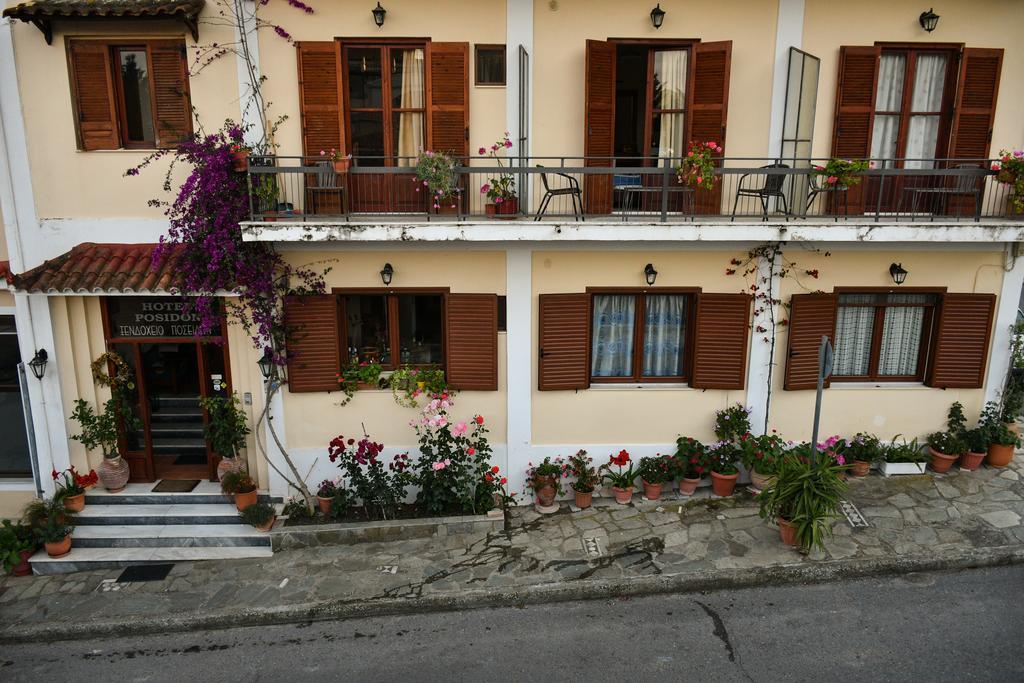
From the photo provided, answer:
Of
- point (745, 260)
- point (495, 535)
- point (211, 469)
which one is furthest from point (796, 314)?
point (211, 469)

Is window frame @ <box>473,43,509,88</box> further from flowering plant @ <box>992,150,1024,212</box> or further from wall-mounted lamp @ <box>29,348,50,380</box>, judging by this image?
wall-mounted lamp @ <box>29,348,50,380</box>

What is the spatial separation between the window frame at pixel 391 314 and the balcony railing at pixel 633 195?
3.42 feet

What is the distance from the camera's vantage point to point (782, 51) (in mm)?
9172

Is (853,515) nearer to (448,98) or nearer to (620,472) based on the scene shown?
(620,472)

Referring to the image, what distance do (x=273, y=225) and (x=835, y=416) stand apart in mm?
8724

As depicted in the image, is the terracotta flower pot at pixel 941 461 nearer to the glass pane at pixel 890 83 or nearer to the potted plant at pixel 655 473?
the potted plant at pixel 655 473

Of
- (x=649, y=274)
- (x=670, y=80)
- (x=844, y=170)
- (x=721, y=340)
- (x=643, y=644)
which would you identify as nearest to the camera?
(x=643, y=644)

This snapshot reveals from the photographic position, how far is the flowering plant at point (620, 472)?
9836 mm

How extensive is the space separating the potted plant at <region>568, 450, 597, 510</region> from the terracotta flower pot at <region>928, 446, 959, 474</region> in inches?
209

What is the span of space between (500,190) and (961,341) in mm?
7430

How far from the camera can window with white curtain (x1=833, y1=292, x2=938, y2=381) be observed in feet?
33.4

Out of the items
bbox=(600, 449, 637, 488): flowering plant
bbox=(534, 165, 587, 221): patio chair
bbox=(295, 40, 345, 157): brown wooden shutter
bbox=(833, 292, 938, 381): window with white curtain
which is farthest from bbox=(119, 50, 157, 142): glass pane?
bbox=(833, 292, 938, 381): window with white curtain

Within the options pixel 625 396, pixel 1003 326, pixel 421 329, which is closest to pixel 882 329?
pixel 1003 326

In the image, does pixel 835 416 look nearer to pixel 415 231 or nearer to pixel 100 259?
pixel 415 231
